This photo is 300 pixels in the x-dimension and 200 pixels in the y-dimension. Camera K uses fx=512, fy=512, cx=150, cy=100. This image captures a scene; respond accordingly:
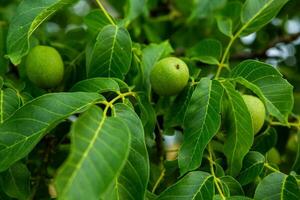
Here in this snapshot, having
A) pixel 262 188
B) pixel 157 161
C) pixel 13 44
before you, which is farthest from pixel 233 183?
pixel 13 44

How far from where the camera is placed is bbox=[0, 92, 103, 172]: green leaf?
42.3 inches

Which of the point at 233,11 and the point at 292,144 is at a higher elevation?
the point at 233,11

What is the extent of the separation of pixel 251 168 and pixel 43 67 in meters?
0.63

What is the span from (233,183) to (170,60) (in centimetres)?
37

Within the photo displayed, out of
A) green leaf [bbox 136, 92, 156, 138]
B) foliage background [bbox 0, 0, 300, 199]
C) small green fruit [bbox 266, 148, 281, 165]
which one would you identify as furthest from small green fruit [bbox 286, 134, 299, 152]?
green leaf [bbox 136, 92, 156, 138]

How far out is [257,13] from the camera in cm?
154

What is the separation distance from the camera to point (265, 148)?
1492 mm

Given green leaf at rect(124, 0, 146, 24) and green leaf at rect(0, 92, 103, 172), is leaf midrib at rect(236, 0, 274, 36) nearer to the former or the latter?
green leaf at rect(124, 0, 146, 24)

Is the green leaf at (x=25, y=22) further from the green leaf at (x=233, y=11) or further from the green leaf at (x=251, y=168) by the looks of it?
the green leaf at (x=233, y=11)

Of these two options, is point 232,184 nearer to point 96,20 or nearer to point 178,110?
point 178,110

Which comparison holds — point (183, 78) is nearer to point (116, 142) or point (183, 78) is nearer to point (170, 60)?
point (170, 60)

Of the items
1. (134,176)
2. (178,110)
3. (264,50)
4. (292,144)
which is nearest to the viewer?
(134,176)

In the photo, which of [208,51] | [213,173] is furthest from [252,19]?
[213,173]

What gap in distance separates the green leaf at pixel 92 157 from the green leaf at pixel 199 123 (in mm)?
257
